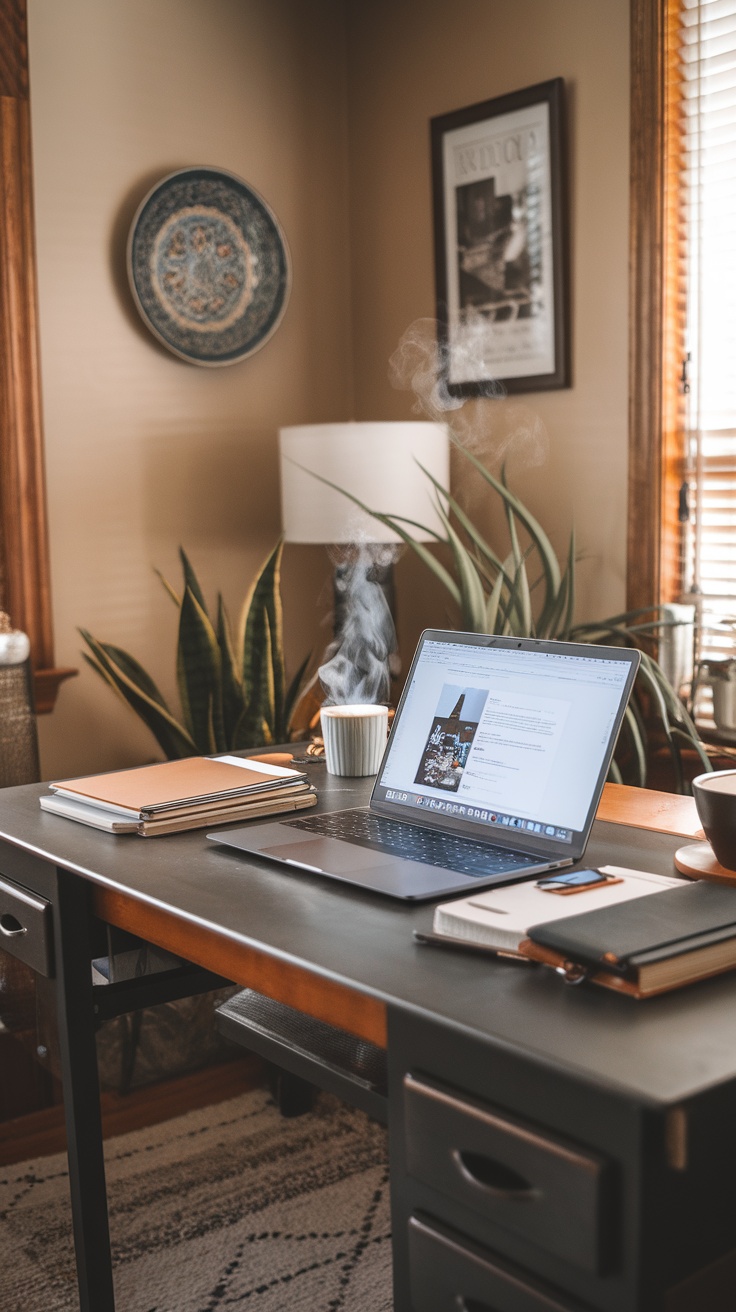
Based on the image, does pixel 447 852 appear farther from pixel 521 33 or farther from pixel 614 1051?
pixel 521 33

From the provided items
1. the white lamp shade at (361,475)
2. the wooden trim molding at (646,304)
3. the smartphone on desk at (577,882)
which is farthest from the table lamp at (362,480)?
the smartphone on desk at (577,882)

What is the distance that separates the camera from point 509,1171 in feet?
2.98

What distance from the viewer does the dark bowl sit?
46.1 inches

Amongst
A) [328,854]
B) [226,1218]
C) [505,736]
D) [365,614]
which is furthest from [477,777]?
[365,614]

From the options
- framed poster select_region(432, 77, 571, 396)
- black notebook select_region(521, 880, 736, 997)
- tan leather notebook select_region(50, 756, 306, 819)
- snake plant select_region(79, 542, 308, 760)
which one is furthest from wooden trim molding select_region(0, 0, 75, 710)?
black notebook select_region(521, 880, 736, 997)

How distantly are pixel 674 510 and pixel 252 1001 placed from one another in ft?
5.20

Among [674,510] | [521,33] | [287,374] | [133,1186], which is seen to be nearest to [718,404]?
[674,510]

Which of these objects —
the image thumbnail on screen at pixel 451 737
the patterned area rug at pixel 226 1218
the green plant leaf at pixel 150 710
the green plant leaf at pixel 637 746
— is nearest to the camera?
the image thumbnail on screen at pixel 451 737

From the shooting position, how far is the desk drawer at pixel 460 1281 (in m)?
0.85

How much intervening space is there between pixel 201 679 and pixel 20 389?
791 mm

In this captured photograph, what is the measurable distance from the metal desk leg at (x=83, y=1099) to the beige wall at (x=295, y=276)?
1.48 meters

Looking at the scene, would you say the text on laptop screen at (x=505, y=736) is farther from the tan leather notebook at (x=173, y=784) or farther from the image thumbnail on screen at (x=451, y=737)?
the tan leather notebook at (x=173, y=784)

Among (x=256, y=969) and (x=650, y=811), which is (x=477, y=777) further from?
(x=256, y=969)

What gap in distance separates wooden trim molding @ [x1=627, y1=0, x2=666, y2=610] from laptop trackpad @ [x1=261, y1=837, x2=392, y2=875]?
1523mm
